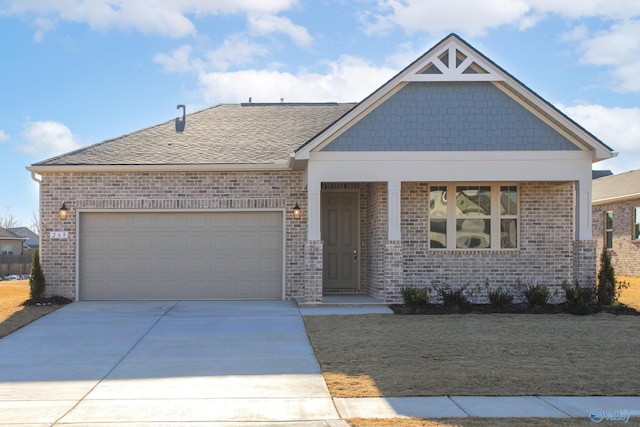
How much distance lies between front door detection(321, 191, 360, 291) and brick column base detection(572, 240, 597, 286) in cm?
534

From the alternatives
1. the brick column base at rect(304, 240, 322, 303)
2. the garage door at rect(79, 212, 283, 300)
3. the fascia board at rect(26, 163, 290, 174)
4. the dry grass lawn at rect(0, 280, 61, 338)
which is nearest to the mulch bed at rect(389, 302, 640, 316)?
the brick column base at rect(304, 240, 322, 303)

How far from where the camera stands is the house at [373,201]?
15.2 meters

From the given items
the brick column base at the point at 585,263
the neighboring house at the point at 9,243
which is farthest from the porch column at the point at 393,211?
the neighboring house at the point at 9,243

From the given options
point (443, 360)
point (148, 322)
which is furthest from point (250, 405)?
point (148, 322)

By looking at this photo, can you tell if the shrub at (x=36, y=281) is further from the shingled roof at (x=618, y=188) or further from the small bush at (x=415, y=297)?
the shingled roof at (x=618, y=188)

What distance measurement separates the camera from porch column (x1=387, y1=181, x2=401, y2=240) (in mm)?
15148

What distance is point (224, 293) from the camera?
16797mm

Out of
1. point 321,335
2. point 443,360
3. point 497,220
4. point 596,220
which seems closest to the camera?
point 443,360

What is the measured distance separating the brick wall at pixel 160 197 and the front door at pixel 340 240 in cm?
128

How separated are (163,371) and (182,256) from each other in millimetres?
7724

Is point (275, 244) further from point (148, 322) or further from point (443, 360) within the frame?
point (443, 360)

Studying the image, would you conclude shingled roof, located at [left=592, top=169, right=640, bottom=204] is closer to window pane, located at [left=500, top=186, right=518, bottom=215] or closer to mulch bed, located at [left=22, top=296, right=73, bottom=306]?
window pane, located at [left=500, top=186, right=518, bottom=215]

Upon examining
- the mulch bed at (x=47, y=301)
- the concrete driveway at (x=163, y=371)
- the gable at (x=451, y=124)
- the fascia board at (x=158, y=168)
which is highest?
the gable at (x=451, y=124)

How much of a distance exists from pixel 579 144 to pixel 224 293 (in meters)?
8.94
